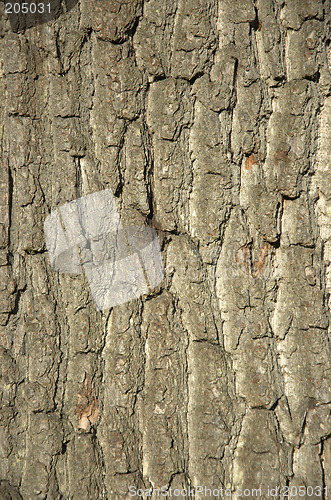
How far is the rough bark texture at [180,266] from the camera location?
144 cm

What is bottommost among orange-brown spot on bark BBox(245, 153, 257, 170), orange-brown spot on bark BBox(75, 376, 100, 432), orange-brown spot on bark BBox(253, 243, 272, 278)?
orange-brown spot on bark BBox(75, 376, 100, 432)

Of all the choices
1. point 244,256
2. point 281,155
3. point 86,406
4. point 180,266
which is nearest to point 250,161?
point 281,155

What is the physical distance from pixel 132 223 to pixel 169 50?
0.58 meters

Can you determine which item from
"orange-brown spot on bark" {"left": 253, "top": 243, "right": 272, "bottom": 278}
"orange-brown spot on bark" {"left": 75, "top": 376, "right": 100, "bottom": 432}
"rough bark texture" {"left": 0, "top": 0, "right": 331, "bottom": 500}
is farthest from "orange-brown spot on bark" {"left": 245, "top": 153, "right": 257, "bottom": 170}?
"orange-brown spot on bark" {"left": 75, "top": 376, "right": 100, "bottom": 432}

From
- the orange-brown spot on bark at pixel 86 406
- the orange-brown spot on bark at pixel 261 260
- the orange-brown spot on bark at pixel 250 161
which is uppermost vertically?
the orange-brown spot on bark at pixel 250 161

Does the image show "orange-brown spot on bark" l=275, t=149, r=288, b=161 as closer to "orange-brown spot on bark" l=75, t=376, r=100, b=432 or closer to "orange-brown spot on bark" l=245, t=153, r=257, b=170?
"orange-brown spot on bark" l=245, t=153, r=257, b=170

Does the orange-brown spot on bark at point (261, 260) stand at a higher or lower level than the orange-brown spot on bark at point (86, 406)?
→ higher

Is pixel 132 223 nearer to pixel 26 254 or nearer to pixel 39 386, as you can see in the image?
pixel 26 254

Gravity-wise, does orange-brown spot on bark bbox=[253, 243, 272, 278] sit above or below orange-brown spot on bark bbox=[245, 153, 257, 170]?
below

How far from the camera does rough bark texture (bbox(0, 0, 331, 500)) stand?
1.44m

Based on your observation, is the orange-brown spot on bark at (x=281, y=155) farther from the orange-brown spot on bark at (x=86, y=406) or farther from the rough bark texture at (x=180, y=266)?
the orange-brown spot on bark at (x=86, y=406)

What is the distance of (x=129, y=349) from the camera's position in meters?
1.47

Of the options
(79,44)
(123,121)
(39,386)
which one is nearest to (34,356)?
(39,386)

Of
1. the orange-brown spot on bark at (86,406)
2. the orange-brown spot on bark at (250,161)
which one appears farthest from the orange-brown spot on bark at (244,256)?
the orange-brown spot on bark at (86,406)
